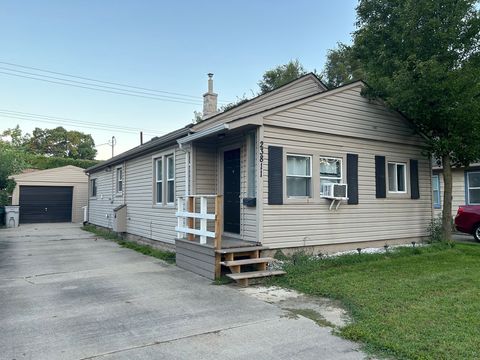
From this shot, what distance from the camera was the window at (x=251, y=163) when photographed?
7.60 metres

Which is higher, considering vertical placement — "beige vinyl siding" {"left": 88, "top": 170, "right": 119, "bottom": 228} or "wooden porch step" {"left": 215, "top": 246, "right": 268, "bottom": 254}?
"beige vinyl siding" {"left": 88, "top": 170, "right": 119, "bottom": 228}

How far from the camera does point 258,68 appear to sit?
27.0m

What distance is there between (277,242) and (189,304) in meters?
2.78

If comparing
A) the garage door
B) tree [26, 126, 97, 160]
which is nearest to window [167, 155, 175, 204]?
the garage door

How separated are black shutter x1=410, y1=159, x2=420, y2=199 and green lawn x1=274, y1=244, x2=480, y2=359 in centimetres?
166

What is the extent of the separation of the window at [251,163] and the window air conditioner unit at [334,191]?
1.74 metres

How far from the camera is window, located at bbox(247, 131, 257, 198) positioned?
7598mm

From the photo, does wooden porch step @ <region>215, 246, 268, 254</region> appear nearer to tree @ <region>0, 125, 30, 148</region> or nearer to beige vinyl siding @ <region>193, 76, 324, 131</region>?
beige vinyl siding @ <region>193, 76, 324, 131</region>

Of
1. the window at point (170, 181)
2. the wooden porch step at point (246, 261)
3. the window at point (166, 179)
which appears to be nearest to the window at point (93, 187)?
the window at point (166, 179)

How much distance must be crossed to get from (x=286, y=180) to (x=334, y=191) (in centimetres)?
125

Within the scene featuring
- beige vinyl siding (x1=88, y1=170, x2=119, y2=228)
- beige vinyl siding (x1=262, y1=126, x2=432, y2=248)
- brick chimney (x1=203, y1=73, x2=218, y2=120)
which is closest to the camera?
beige vinyl siding (x1=262, y1=126, x2=432, y2=248)

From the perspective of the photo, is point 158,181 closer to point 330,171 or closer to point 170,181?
point 170,181

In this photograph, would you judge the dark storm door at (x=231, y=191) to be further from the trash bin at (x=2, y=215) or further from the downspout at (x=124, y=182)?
the trash bin at (x=2, y=215)

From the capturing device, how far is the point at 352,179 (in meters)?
8.72
